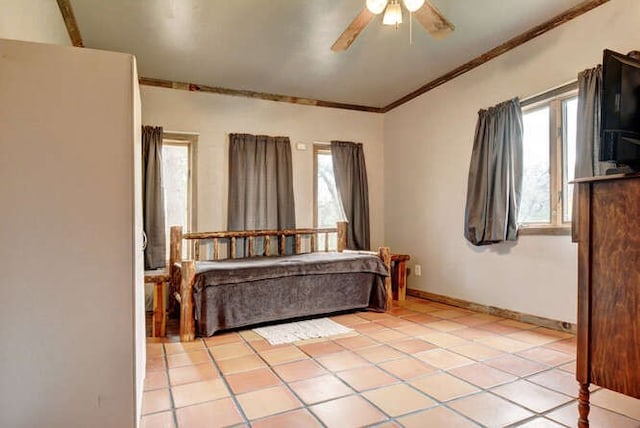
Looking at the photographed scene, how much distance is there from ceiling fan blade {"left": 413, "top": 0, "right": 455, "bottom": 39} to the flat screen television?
0.96m

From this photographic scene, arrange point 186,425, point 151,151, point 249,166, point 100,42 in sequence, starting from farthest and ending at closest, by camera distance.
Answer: point 249,166
point 151,151
point 100,42
point 186,425

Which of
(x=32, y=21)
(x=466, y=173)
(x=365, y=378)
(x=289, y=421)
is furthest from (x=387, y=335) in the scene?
(x=32, y=21)

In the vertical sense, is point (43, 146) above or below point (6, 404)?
above

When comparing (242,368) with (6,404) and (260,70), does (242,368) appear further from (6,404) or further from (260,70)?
(260,70)

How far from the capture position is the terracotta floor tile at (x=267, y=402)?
177 cm

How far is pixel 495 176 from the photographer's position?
3340mm

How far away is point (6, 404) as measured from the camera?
131 cm

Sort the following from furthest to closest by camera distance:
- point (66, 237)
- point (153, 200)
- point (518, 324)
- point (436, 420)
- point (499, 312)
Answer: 1. point (153, 200)
2. point (499, 312)
3. point (518, 324)
4. point (436, 420)
5. point (66, 237)

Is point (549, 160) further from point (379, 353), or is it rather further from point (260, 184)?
point (260, 184)

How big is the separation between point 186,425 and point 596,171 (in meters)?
2.89

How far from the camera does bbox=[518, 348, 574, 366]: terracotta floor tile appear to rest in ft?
7.66

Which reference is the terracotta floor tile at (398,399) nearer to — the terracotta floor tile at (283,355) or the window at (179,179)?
the terracotta floor tile at (283,355)

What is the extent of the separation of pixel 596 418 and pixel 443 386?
0.68 metres

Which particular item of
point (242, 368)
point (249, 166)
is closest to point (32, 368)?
point (242, 368)
